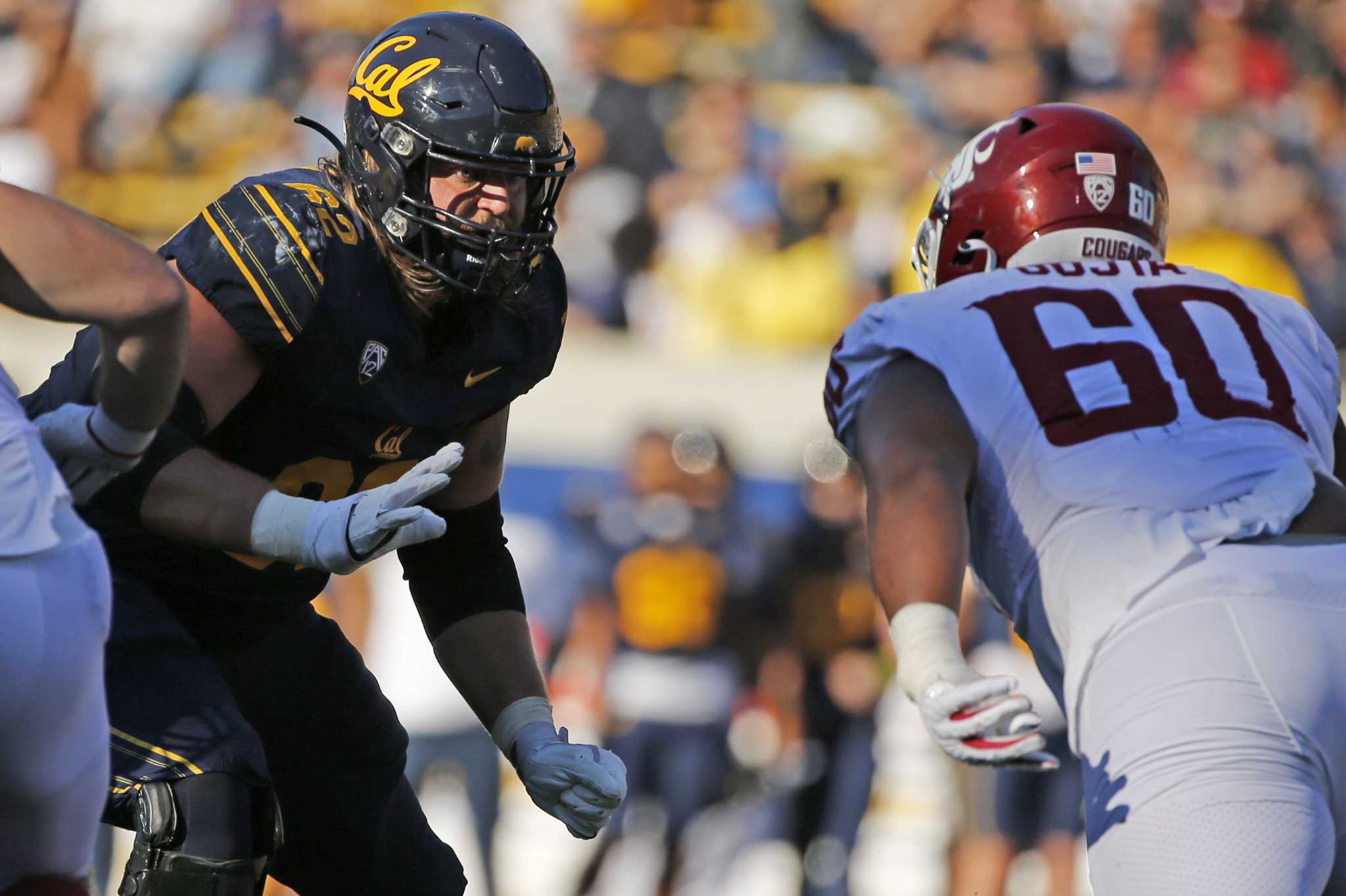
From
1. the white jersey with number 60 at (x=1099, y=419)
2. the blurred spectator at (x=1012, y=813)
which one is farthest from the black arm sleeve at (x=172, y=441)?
the blurred spectator at (x=1012, y=813)

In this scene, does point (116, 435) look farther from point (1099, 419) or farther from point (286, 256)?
point (1099, 419)

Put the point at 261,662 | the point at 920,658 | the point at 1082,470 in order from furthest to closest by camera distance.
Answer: the point at 261,662, the point at 1082,470, the point at 920,658

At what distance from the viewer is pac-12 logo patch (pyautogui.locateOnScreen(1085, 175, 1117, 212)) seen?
8.76 ft

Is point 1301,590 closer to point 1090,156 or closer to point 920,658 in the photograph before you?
point 920,658

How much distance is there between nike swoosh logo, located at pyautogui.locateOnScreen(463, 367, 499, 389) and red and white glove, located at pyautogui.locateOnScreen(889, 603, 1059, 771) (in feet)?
3.35

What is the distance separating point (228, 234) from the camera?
250 centimetres

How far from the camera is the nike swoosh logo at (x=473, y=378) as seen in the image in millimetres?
2764

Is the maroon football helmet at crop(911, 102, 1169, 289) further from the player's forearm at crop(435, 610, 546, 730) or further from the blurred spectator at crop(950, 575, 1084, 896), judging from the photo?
the blurred spectator at crop(950, 575, 1084, 896)

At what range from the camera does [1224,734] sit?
77.0 inches

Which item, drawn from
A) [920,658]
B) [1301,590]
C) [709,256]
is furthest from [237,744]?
[709,256]

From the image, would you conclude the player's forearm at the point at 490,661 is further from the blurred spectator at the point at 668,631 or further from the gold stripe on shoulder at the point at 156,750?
the blurred spectator at the point at 668,631

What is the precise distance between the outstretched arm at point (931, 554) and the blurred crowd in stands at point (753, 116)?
4586 millimetres

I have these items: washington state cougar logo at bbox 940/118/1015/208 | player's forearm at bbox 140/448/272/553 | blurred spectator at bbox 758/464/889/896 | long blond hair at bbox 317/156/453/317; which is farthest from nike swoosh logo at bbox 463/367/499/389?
blurred spectator at bbox 758/464/889/896

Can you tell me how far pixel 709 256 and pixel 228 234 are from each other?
4506 millimetres
